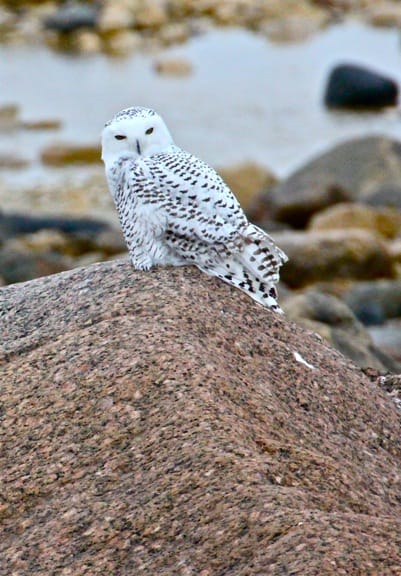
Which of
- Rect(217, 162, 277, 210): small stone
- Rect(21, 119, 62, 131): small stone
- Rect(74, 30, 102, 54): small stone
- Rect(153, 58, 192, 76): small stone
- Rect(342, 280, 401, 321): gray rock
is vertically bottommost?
Rect(342, 280, 401, 321): gray rock

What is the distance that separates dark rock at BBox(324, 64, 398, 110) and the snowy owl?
2762 centimetres

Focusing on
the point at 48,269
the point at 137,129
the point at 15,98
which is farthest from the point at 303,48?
the point at 137,129

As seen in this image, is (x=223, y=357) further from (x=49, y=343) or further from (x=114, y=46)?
(x=114, y=46)

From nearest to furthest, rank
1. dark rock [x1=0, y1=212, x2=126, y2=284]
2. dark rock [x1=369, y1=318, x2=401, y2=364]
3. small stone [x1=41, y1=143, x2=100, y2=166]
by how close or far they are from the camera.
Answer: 1. dark rock [x1=369, y1=318, x2=401, y2=364]
2. dark rock [x1=0, y1=212, x2=126, y2=284]
3. small stone [x1=41, y1=143, x2=100, y2=166]

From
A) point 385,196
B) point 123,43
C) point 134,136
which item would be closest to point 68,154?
point 385,196

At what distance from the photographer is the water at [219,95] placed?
29.9 metres

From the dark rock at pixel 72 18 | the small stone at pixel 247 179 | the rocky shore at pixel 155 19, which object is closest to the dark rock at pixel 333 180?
the small stone at pixel 247 179

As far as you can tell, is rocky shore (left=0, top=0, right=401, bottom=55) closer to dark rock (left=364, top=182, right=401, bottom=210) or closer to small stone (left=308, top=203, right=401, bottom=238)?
dark rock (left=364, top=182, right=401, bottom=210)

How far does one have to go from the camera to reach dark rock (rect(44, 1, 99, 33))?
150 feet

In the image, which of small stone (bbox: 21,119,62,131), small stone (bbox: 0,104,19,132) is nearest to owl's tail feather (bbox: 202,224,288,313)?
small stone (bbox: 21,119,62,131)

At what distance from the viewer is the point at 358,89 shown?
34.2 metres

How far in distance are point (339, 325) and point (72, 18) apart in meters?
34.8

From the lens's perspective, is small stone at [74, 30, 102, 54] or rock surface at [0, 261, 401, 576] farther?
small stone at [74, 30, 102, 54]

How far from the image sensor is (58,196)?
87.2 feet
